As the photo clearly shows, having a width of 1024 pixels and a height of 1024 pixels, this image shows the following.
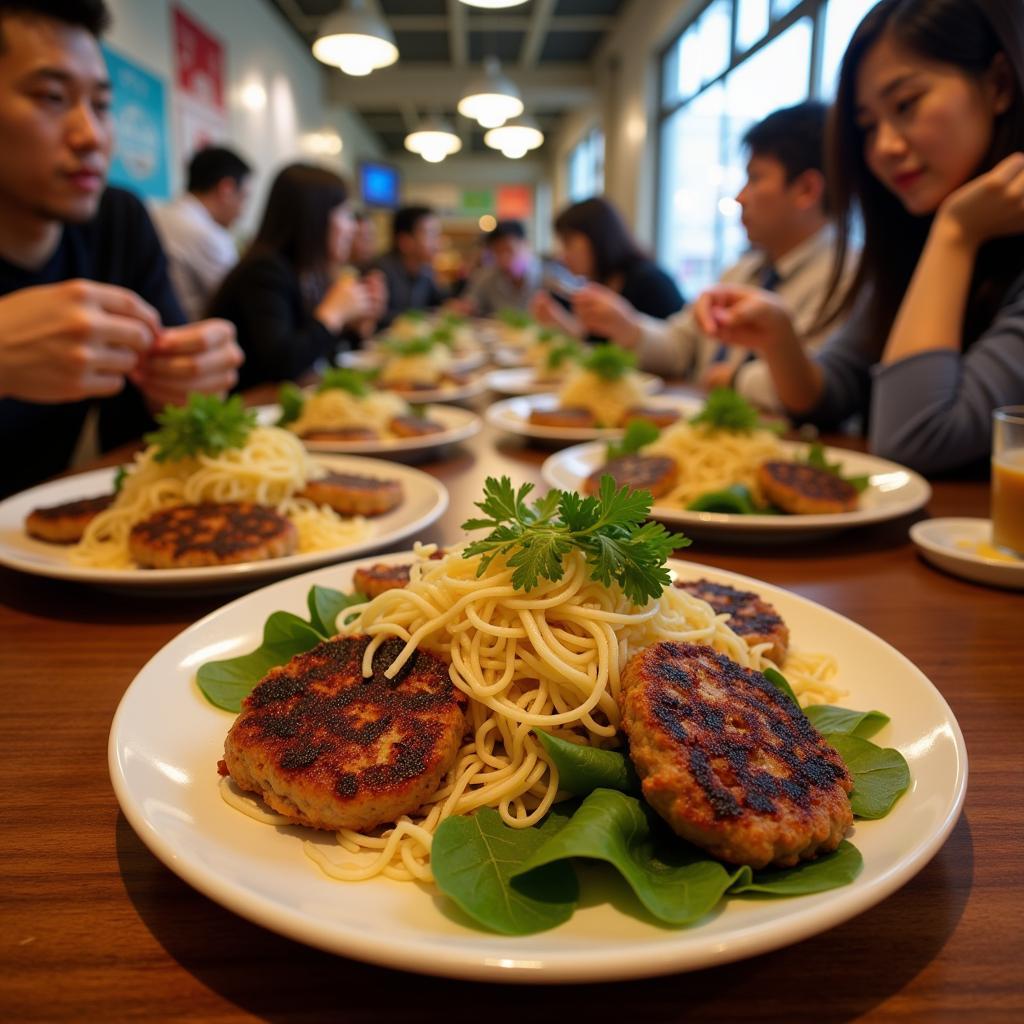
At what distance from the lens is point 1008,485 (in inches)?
64.5

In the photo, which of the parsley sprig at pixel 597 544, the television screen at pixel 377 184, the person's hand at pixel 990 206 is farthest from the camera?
the television screen at pixel 377 184

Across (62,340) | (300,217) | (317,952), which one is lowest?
(317,952)

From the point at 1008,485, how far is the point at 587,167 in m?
22.8

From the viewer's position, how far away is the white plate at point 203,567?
1.45m

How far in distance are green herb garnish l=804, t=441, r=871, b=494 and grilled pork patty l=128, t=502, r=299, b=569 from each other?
54.7 inches

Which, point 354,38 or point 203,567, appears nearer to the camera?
point 203,567

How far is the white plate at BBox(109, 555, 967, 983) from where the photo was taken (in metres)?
0.57

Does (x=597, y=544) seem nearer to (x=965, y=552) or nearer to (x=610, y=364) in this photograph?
(x=965, y=552)

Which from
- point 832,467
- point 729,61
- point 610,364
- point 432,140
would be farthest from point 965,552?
point 432,140

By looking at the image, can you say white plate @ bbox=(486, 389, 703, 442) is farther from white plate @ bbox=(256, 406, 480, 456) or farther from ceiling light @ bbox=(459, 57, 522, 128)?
ceiling light @ bbox=(459, 57, 522, 128)

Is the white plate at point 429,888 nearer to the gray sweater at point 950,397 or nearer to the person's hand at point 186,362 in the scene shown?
the gray sweater at point 950,397

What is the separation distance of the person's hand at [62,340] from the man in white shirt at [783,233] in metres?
2.71

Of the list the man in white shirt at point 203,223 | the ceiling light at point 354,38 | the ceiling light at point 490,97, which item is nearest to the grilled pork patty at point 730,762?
the man in white shirt at point 203,223

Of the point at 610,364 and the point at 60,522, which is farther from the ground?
the point at 610,364
